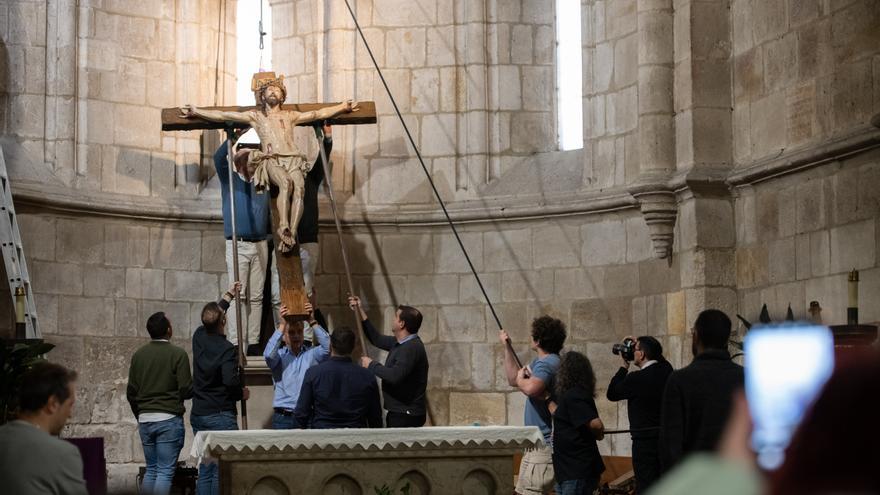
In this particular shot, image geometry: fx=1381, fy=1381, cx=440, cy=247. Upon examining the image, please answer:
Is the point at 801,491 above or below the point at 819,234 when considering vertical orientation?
below

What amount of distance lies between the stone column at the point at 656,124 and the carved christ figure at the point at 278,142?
211 centimetres

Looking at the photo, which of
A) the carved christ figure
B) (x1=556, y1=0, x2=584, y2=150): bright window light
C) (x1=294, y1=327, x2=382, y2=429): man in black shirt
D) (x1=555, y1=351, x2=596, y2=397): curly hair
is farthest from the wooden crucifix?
(x1=555, y1=351, x2=596, y2=397): curly hair

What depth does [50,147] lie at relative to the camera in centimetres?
1048

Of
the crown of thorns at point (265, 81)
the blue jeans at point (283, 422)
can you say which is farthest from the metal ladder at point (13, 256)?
the blue jeans at point (283, 422)

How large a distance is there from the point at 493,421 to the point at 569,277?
1.27 metres

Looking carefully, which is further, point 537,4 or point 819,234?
point 537,4

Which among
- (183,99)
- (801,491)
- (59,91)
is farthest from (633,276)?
(801,491)

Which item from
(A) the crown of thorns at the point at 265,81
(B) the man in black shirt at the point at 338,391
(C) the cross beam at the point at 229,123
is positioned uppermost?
(A) the crown of thorns at the point at 265,81

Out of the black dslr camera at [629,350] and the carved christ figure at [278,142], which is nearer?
the black dslr camera at [629,350]

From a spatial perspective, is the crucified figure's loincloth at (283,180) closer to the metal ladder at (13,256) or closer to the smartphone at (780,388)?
the metal ladder at (13,256)

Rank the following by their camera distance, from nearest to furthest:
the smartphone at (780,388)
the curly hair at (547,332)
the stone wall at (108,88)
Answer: the smartphone at (780,388)
the curly hair at (547,332)
the stone wall at (108,88)

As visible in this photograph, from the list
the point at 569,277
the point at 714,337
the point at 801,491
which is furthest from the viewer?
the point at 569,277

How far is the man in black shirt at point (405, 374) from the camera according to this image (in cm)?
713

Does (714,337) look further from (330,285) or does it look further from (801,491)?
(330,285)
